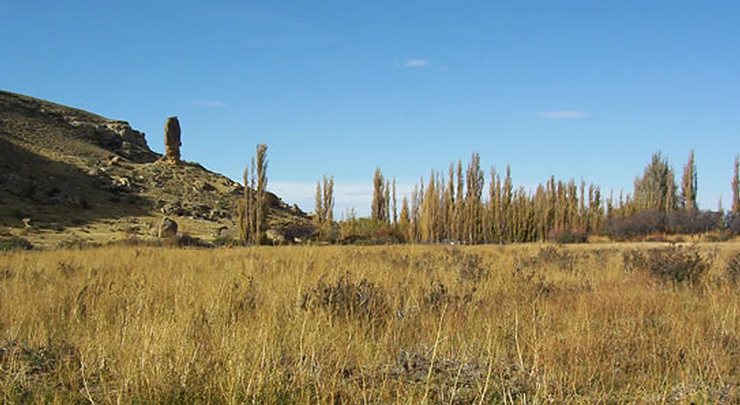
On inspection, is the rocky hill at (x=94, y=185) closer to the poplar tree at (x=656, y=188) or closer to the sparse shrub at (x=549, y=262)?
the sparse shrub at (x=549, y=262)

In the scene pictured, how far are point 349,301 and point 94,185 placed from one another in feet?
149

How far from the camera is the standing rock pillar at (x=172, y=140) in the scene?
5747cm

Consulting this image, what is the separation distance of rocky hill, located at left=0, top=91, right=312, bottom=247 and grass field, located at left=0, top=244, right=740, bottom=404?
2221cm

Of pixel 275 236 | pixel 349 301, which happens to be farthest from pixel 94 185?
pixel 349 301

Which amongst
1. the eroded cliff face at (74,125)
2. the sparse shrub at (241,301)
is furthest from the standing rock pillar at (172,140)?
the sparse shrub at (241,301)

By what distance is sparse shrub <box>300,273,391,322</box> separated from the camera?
6.02 metres

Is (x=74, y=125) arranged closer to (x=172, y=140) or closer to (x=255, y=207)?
(x=172, y=140)

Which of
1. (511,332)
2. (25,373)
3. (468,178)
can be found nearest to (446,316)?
(511,332)

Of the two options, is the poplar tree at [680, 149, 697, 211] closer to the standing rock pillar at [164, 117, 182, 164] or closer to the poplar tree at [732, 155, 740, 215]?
the poplar tree at [732, 155, 740, 215]

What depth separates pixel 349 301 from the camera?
6.26 m

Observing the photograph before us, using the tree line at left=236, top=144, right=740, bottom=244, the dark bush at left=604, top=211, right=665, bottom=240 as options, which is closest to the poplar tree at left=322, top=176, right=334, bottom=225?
the tree line at left=236, top=144, right=740, bottom=244

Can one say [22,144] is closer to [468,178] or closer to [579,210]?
[468,178]

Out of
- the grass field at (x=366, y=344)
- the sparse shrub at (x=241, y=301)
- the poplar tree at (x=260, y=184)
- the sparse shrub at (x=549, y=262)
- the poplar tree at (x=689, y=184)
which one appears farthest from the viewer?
the poplar tree at (x=689, y=184)

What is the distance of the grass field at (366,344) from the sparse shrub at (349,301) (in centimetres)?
2
